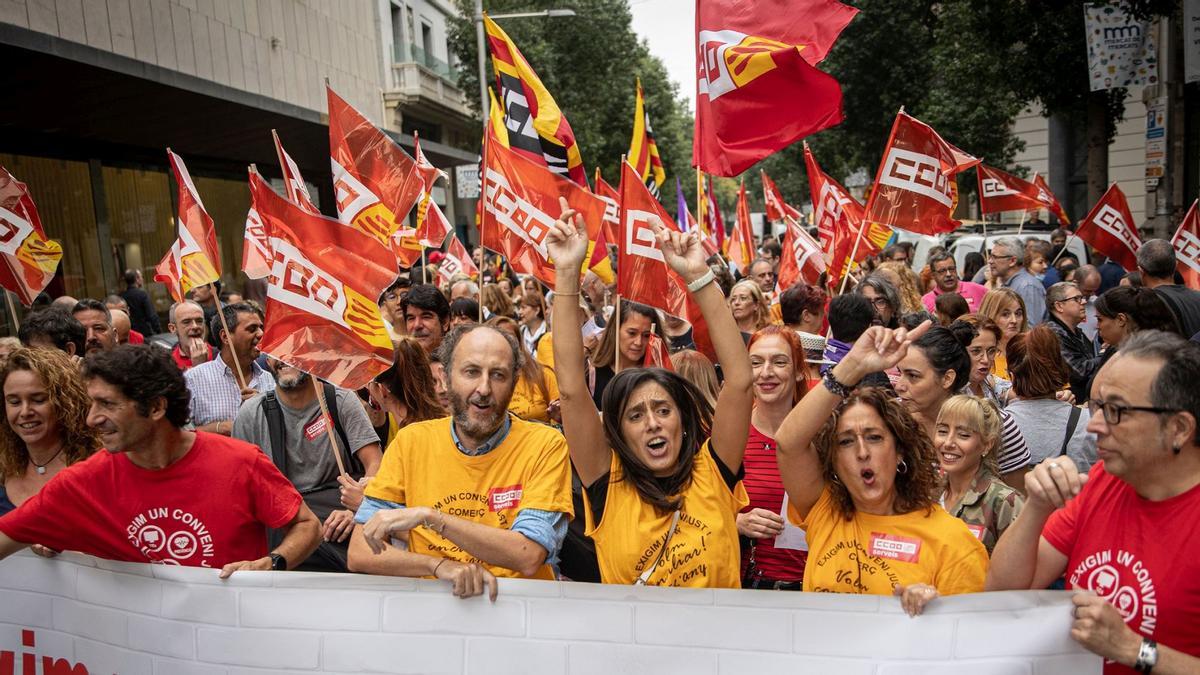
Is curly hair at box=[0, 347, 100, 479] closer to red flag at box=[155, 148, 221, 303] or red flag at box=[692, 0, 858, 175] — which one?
red flag at box=[692, 0, 858, 175]

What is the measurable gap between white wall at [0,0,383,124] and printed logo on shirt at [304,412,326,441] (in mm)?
9615

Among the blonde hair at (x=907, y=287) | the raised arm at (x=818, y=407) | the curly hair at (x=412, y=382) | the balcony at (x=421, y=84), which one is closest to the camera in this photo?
the raised arm at (x=818, y=407)

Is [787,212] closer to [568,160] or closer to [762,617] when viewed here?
[568,160]

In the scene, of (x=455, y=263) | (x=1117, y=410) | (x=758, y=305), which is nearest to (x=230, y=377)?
(x=758, y=305)

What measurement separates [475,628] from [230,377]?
3599 millimetres

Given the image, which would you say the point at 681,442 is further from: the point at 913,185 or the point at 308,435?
the point at 913,185

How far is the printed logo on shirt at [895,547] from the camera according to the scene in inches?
109

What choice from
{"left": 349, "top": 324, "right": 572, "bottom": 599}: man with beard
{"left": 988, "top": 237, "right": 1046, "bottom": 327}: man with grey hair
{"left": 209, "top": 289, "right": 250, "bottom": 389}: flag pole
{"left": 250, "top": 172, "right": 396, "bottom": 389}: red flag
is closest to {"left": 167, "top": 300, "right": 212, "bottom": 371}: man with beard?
{"left": 209, "top": 289, "right": 250, "bottom": 389}: flag pole

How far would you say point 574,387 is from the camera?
311 centimetres

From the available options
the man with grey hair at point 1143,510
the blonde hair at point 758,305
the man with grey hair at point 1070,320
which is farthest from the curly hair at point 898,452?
the blonde hair at point 758,305

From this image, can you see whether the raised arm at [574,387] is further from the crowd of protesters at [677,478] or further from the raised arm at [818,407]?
the raised arm at [818,407]

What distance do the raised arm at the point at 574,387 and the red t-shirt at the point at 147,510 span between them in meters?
1.06

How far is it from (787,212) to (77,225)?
405 inches

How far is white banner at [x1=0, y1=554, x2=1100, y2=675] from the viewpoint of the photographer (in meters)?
2.53
